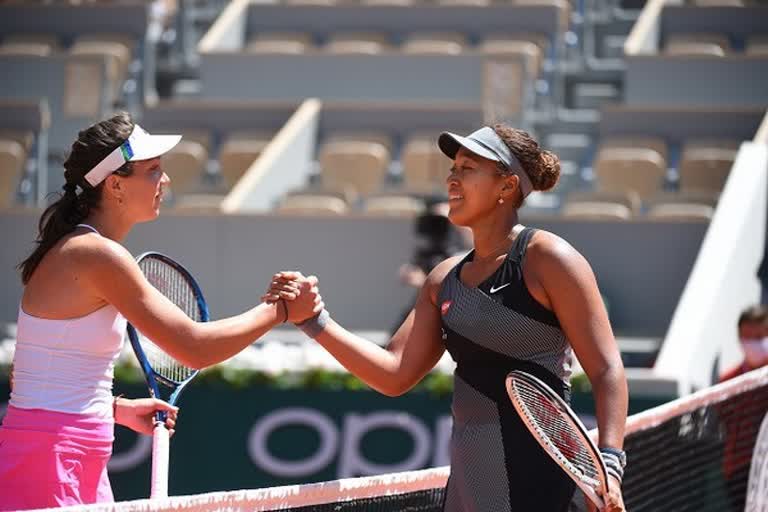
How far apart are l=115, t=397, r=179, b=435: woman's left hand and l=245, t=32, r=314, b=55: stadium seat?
11.3 m

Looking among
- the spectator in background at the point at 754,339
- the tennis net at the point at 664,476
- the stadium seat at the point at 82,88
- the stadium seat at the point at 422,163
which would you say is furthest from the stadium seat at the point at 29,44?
the tennis net at the point at 664,476

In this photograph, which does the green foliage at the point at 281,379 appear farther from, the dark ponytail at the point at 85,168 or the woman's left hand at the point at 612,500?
the woman's left hand at the point at 612,500

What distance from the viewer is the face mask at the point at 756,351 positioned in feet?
24.1

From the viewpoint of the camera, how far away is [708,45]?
15078 millimetres

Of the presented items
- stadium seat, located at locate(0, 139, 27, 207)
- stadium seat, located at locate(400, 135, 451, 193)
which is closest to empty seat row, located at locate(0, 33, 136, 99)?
stadium seat, located at locate(0, 139, 27, 207)

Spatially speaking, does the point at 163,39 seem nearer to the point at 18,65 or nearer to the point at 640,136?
the point at 18,65

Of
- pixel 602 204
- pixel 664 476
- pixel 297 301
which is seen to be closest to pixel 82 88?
pixel 602 204

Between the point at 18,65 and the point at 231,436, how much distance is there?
8359mm

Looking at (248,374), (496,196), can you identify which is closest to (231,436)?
(248,374)

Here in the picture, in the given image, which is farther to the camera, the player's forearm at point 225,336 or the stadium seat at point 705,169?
the stadium seat at point 705,169

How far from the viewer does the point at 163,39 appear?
17.7m

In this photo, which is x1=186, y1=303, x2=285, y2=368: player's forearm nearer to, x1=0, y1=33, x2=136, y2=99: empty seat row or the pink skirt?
the pink skirt

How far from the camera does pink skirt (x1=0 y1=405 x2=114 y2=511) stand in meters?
3.56

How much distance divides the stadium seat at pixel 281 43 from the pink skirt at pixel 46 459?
38.3 feet
